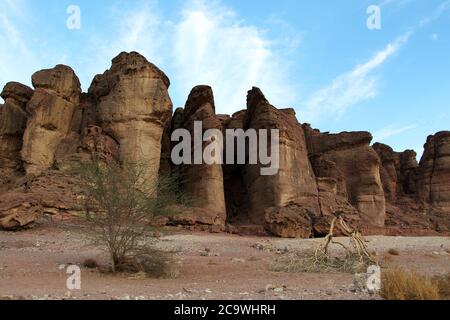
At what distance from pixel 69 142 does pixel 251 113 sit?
46.7ft

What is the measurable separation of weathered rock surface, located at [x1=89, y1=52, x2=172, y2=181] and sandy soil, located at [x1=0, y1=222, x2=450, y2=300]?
939cm

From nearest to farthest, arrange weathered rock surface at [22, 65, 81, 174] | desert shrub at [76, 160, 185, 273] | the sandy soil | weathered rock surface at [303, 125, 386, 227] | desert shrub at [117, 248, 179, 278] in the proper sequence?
the sandy soil < desert shrub at [117, 248, 179, 278] < desert shrub at [76, 160, 185, 273] < weathered rock surface at [22, 65, 81, 174] < weathered rock surface at [303, 125, 386, 227]

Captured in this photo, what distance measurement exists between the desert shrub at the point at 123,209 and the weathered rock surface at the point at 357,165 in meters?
27.0

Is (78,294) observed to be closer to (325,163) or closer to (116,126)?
(116,126)

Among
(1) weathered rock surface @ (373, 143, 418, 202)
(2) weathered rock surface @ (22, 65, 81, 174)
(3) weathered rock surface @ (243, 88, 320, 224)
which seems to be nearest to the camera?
(3) weathered rock surface @ (243, 88, 320, 224)

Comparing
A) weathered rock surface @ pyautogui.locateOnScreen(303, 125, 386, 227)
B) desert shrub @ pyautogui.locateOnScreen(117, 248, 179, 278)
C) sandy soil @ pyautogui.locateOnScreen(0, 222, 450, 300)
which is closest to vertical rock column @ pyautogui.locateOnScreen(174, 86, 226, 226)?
sandy soil @ pyautogui.locateOnScreen(0, 222, 450, 300)

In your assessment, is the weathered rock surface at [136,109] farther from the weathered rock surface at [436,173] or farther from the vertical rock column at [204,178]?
the weathered rock surface at [436,173]

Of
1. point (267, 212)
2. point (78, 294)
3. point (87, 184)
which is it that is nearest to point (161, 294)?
point (78, 294)

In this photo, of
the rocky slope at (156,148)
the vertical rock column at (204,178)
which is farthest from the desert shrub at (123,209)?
the vertical rock column at (204,178)

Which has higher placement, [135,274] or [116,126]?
[116,126]

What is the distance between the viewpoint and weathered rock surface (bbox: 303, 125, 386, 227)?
40.2 meters

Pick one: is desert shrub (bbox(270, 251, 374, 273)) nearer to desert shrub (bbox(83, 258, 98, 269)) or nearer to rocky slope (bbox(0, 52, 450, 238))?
desert shrub (bbox(83, 258, 98, 269))

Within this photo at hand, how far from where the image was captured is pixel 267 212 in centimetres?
2769
